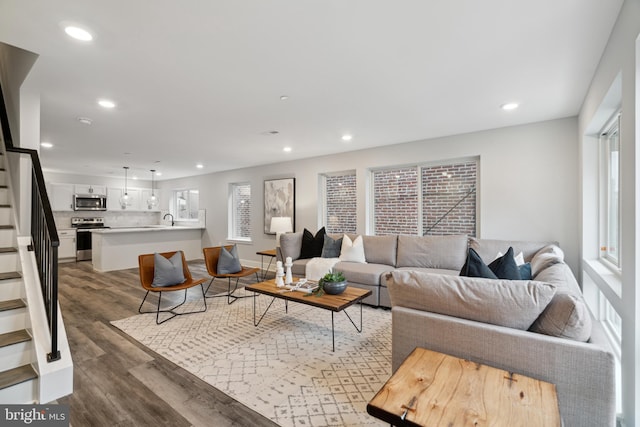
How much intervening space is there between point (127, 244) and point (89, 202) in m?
2.94

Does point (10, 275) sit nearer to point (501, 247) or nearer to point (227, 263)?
point (227, 263)

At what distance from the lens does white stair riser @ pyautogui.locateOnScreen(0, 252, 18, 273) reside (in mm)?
2447

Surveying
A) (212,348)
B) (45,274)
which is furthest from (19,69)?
(212,348)

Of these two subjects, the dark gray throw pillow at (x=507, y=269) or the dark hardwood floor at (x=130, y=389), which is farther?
the dark gray throw pillow at (x=507, y=269)

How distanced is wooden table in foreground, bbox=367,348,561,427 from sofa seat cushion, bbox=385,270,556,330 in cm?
37

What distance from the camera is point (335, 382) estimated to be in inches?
86.7

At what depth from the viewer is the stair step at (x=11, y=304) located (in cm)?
216

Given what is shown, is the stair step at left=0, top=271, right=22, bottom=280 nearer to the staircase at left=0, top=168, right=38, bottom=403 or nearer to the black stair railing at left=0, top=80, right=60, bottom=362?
the staircase at left=0, top=168, right=38, bottom=403

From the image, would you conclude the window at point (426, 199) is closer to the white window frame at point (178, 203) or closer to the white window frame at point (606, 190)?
the white window frame at point (606, 190)

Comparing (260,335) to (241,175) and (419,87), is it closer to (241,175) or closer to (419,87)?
(419,87)

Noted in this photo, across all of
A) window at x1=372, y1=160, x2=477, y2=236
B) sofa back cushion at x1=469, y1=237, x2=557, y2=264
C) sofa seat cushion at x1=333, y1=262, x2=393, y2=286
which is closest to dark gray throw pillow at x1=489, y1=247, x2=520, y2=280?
sofa back cushion at x1=469, y1=237, x2=557, y2=264

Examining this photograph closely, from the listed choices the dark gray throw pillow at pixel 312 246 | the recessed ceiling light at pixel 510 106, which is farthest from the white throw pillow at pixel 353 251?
the recessed ceiling light at pixel 510 106

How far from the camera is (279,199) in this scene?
652cm

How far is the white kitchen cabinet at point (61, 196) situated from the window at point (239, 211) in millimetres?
4466
